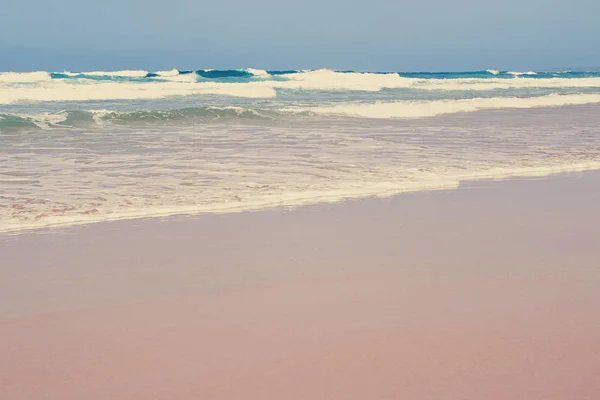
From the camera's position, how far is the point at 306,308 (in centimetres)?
363

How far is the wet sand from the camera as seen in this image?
108 inches

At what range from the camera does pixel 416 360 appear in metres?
2.93

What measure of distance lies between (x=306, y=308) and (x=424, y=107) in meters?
17.9

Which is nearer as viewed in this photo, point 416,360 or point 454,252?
point 416,360

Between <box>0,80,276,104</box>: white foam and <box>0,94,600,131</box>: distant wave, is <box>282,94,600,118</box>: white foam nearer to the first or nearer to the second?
<box>0,94,600,131</box>: distant wave

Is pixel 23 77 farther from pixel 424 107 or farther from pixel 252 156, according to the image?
pixel 252 156

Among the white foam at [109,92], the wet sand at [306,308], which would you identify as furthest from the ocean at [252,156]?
the white foam at [109,92]

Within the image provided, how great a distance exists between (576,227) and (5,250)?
151 inches

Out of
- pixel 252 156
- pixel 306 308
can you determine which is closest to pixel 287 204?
pixel 306 308

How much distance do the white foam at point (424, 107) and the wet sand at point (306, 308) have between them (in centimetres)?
1398

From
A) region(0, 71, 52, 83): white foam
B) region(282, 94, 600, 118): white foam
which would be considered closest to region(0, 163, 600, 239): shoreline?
region(282, 94, 600, 118): white foam

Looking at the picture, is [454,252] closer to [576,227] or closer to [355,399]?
[576,227]

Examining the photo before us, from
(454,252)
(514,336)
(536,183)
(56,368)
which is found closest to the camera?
(56,368)

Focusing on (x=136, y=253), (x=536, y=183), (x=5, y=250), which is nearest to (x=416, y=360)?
(x=136, y=253)
